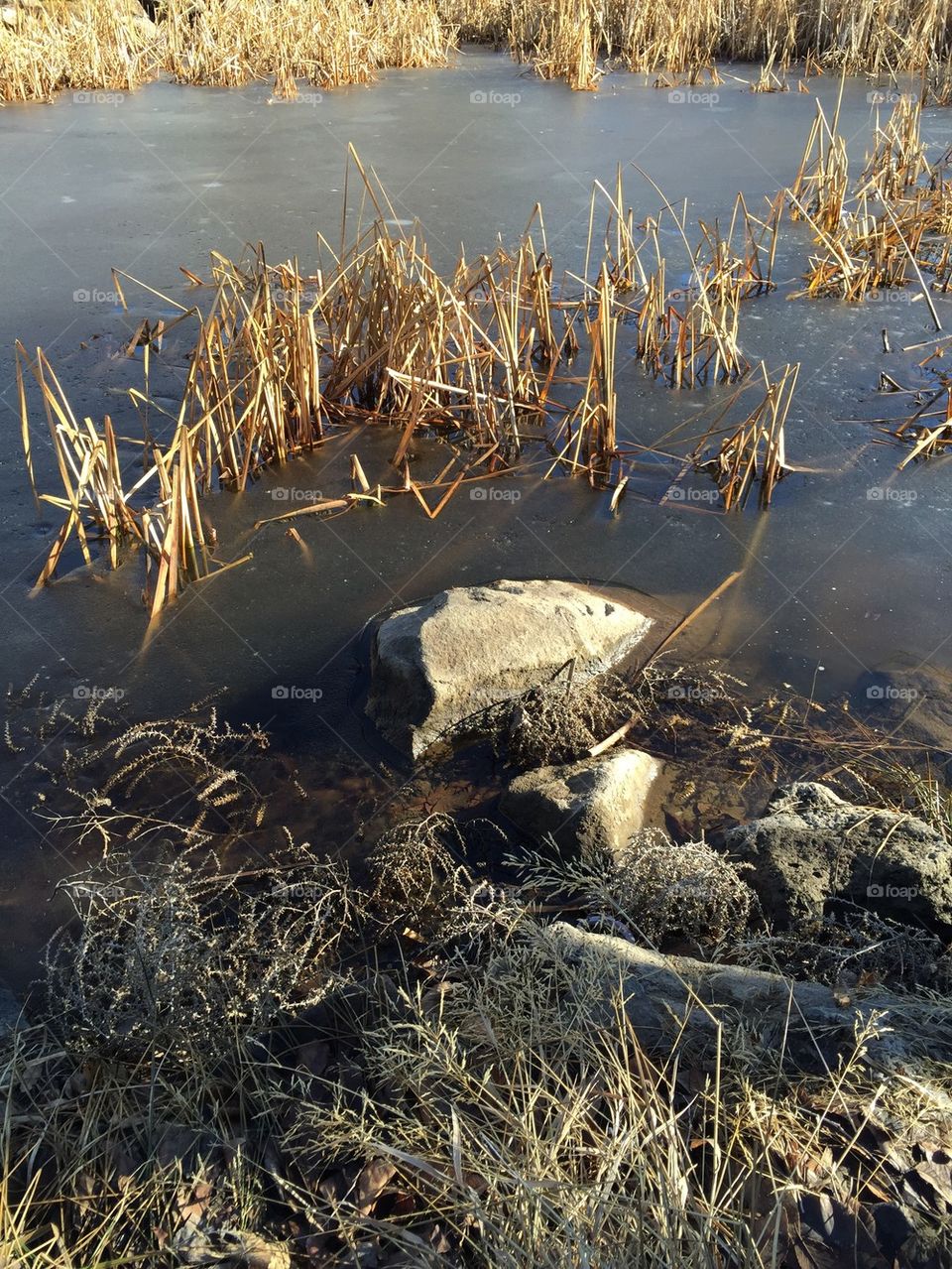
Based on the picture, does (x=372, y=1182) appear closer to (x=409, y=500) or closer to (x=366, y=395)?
(x=409, y=500)

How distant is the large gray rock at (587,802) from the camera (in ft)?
9.45

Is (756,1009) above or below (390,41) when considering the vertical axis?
below

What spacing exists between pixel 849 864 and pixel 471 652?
130 centimetres

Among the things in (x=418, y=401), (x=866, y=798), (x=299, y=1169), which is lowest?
(x=866, y=798)

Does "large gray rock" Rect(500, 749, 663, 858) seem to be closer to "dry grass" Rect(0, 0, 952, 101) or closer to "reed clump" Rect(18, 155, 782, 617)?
"reed clump" Rect(18, 155, 782, 617)

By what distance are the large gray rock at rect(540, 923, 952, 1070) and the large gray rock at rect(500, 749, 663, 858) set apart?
524 mm

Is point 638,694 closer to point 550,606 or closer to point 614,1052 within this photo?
point 550,606

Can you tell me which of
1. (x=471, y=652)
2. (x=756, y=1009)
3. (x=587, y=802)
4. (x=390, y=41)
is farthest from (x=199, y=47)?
(x=756, y=1009)

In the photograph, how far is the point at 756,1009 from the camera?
86.1 inches

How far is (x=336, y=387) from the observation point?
16.5 feet

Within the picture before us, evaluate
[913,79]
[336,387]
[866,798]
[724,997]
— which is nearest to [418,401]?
[336,387]

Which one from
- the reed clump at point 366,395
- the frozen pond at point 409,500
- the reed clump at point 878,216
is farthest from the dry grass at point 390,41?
the reed clump at point 366,395

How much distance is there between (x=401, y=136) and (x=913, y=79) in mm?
5582

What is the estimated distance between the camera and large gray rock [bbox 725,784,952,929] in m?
2.61
